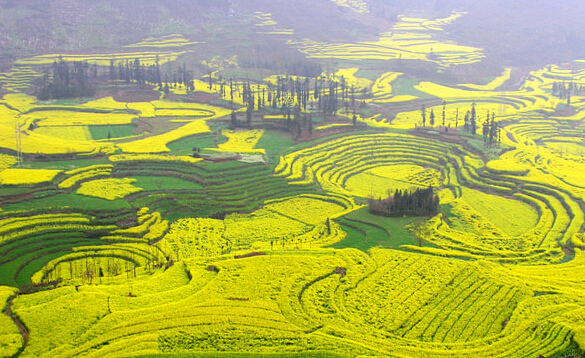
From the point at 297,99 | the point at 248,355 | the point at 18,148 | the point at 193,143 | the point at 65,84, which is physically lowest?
the point at 248,355

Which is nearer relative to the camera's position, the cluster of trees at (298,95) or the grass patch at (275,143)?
the grass patch at (275,143)

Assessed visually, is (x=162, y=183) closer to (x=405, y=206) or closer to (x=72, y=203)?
(x=72, y=203)

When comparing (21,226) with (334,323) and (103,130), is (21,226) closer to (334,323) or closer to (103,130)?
(334,323)

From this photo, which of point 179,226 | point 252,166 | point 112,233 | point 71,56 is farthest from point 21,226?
point 71,56

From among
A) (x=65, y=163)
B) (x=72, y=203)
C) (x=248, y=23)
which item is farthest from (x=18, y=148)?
(x=248, y=23)

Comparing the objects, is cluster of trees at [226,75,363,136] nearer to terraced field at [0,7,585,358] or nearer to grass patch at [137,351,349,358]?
terraced field at [0,7,585,358]

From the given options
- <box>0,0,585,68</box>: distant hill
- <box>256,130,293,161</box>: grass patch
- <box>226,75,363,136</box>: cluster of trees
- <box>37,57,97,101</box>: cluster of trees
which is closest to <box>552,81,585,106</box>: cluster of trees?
<box>0,0,585,68</box>: distant hill

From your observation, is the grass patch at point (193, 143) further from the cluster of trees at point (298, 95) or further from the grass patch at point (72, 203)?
the grass patch at point (72, 203)

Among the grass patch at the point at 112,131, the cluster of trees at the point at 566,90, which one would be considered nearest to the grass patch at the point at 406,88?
the cluster of trees at the point at 566,90

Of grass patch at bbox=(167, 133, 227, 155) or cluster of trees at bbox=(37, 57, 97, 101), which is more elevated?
cluster of trees at bbox=(37, 57, 97, 101)
